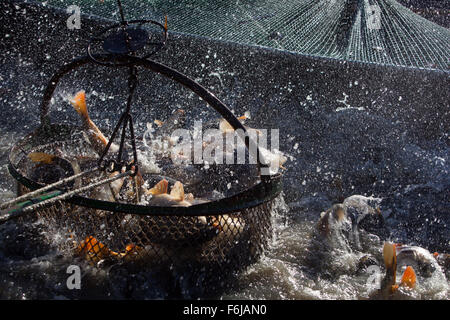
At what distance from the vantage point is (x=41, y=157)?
2340mm

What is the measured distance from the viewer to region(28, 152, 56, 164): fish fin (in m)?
2.31

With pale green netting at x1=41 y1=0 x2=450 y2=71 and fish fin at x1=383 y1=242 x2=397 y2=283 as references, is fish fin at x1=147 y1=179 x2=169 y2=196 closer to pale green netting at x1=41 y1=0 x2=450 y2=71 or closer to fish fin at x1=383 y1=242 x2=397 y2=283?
fish fin at x1=383 y1=242 x2=397 y2=283

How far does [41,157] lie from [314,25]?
11.4ft

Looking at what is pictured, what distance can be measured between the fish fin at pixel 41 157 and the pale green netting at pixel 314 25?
252 centimetres

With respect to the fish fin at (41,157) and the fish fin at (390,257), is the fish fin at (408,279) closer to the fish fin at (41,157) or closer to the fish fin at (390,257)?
the fish fin at (390,257)

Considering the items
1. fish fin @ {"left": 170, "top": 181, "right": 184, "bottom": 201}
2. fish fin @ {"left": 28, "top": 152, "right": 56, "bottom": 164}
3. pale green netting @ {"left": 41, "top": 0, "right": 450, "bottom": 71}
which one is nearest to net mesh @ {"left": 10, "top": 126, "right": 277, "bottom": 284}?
fish fin @ {"left": 28, "top": 152, "right": 56, "bottom": 164}

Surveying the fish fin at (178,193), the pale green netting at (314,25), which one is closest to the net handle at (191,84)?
the fish fin at (178,193)

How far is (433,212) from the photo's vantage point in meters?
3.43

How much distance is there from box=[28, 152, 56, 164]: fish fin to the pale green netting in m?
2.52

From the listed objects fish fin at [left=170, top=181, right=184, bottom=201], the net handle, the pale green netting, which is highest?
the pale green netting

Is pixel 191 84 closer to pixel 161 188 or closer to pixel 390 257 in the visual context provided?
pixel 161 188

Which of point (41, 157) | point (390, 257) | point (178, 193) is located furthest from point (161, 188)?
point (390, 257)
